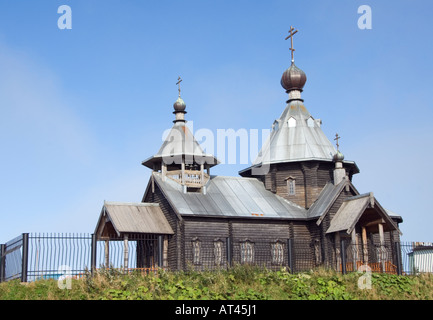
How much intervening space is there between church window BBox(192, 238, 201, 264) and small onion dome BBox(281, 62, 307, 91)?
1084 centimetres

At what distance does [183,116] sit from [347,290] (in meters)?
15.2

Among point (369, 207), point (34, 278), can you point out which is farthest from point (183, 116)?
point (34, 278)

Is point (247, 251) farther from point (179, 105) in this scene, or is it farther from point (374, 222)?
point (179, 105)

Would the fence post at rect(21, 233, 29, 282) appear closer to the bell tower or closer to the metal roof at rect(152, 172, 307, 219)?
the metal roof at rect(152, 172, 307, 219)

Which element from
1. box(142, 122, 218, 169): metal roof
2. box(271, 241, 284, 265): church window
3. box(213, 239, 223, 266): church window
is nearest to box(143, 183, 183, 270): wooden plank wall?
box(213, 239, 223, 266): church window

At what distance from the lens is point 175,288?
14.8 m

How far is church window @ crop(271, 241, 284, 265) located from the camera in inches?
1045

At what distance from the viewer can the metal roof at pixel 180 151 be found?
27094 millimetres

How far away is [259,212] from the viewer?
26.8 metres

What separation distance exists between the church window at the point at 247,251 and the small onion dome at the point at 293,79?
9655mm

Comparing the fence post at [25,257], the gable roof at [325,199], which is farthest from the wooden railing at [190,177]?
the fence post at [25,257]

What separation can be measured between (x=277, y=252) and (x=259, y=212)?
6.28 feet

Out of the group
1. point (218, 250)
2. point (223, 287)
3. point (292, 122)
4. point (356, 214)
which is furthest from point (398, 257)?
point (292, 122)
